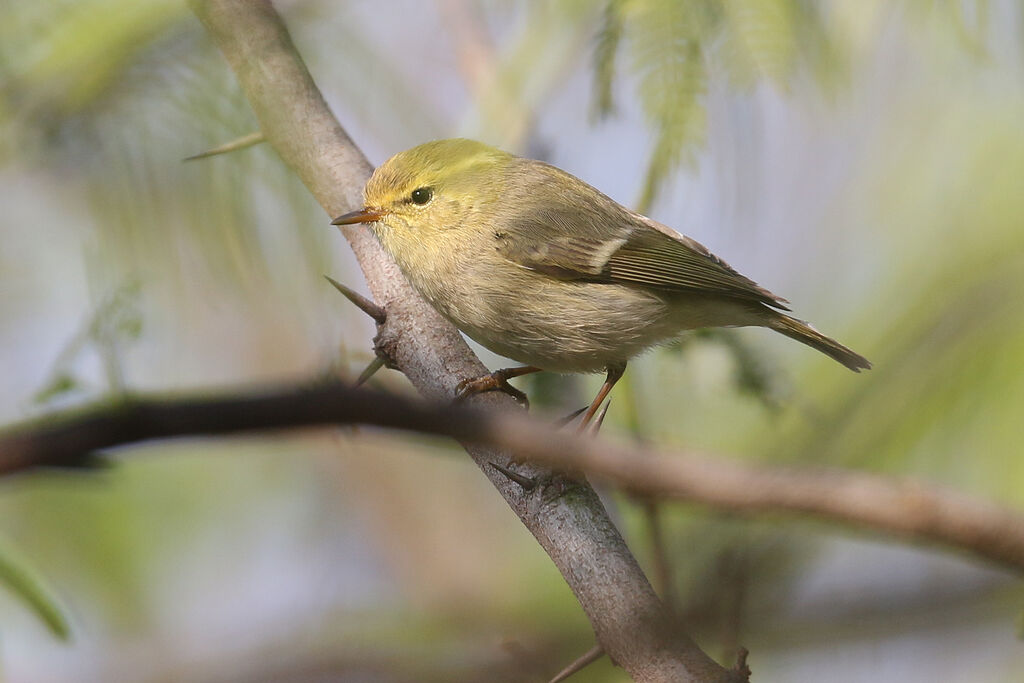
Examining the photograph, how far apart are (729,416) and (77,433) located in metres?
3.28

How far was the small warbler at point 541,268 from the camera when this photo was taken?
2.53 metres

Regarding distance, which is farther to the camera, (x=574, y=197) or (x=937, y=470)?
Result: (x=574, y=197)

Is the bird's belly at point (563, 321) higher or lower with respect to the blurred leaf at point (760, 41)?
lower

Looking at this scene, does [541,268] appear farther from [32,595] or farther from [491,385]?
[32,595]

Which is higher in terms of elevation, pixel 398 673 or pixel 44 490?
pixel 44 490

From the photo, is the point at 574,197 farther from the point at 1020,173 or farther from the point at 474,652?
the point at 474,652

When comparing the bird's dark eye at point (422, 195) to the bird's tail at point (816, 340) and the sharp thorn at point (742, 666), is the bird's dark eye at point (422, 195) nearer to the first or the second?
the bird's tail at point (816, 340)

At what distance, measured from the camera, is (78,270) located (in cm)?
292

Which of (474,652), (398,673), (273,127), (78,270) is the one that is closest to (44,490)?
(78,270)

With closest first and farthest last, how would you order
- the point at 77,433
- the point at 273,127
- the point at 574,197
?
1. the point at 77,433
2. the point at 273,127
3. the point at 574,197

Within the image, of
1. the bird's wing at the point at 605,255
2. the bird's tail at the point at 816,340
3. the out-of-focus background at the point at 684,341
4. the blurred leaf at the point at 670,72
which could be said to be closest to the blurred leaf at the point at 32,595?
the out-of-focus background at the point at 684,341

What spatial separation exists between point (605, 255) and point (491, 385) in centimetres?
71

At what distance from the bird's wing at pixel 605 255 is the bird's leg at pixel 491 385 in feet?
1.11

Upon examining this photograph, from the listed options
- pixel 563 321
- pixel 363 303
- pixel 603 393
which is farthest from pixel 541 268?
pixel 363 303
